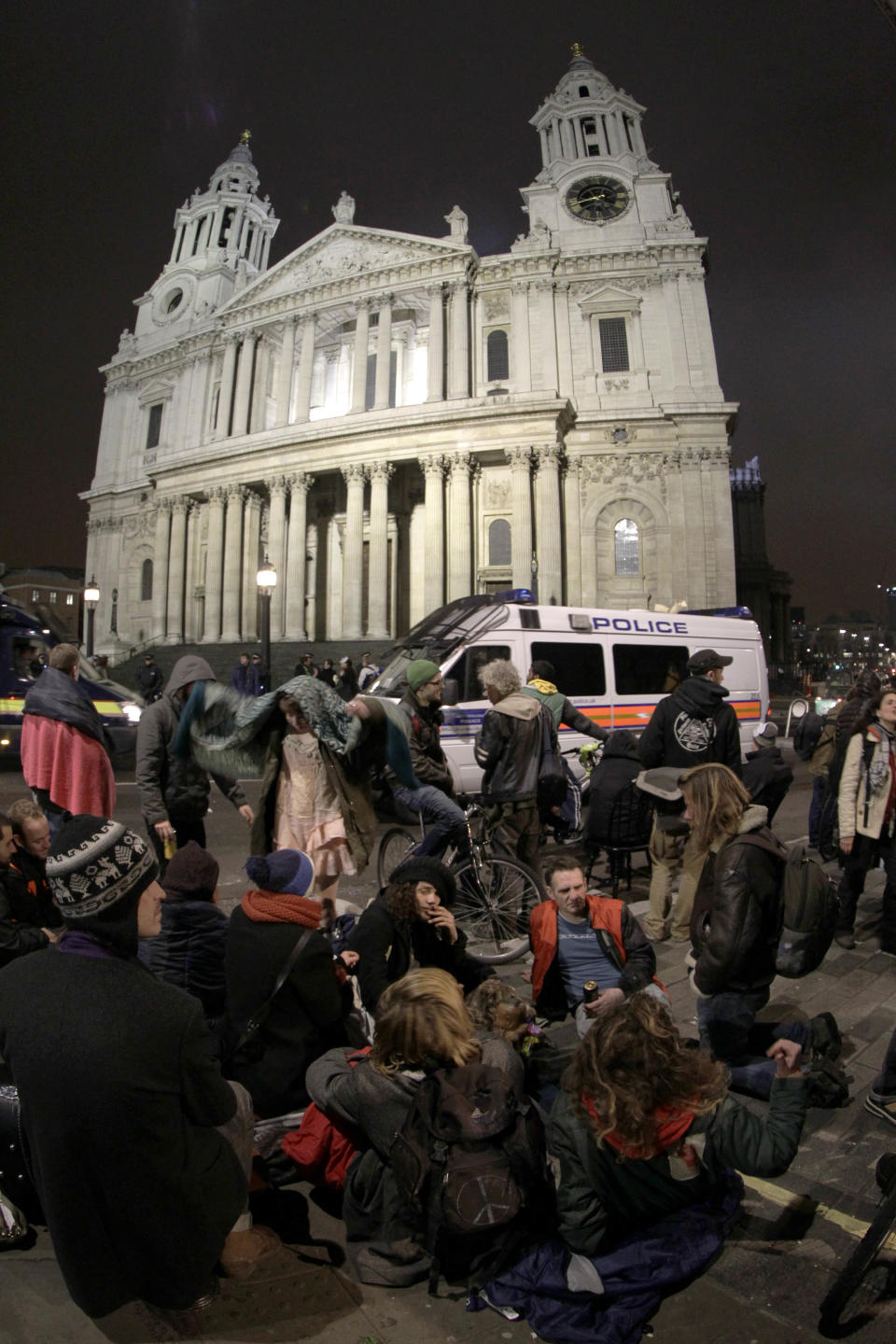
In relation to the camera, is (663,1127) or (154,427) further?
(154,427)

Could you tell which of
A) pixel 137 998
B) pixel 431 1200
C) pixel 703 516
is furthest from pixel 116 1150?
pixel 703 516

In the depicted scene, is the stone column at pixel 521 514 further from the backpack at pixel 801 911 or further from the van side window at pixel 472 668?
the backpack at pixel 801 911

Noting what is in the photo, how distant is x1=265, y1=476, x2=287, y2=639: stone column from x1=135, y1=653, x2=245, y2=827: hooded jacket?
30.4 metres

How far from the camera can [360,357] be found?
35.0 m

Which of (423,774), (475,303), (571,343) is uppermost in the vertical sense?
(475,303)

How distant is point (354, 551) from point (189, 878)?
99.0 ft

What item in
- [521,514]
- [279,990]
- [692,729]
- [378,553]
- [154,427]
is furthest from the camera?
[154,427]

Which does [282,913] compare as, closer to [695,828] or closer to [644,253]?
[695,828]

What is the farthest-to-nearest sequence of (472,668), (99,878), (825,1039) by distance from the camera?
(472,668), (825,1039), (99,878)

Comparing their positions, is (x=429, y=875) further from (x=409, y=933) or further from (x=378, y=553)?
(x=378, y=553)

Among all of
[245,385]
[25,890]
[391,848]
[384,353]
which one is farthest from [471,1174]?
[245,385]

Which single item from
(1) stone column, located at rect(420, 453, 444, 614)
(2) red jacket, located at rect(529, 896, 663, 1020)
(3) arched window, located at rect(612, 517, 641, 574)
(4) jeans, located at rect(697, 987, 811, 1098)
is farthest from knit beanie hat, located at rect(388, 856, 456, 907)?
(3) arched window, located at rect(612, 517, 641, 574)

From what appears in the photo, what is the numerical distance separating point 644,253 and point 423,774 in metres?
35.5

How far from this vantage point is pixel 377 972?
345 centimetres
